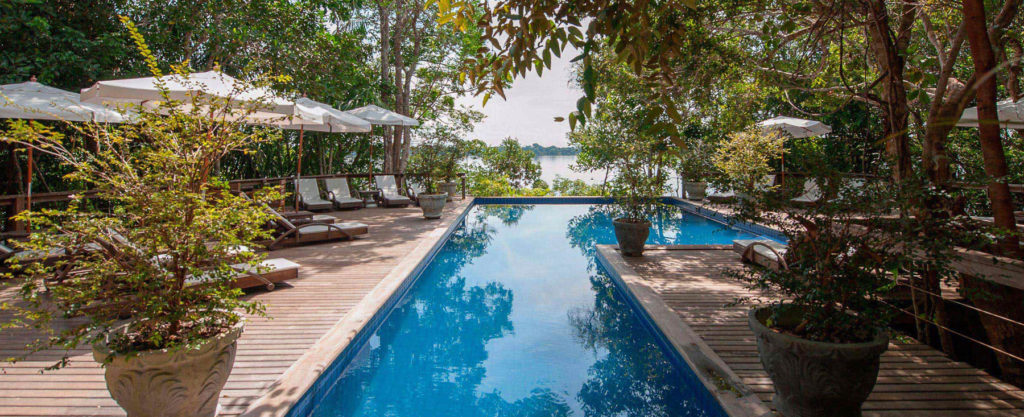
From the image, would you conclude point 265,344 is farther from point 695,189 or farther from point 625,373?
point 695,189

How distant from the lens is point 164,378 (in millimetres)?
2260

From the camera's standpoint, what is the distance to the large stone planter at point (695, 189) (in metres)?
13.4

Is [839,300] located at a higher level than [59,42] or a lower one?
lower

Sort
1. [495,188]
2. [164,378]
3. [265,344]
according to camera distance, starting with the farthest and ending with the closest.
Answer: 1. [495,188]
2. [265,344]
3. [164,378]

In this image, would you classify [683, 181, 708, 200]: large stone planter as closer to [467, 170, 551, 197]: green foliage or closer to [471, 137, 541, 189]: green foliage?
[467, 170, 551, 197]: green foliage

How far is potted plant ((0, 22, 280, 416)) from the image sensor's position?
7.34 feet

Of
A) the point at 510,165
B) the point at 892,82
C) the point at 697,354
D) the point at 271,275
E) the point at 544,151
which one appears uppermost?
the point at 544,151

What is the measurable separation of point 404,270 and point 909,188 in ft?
15.4

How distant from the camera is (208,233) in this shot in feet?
8.08

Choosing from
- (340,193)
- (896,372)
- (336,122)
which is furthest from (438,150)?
(896,372)

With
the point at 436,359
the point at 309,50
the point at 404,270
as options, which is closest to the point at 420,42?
the point at 309,50

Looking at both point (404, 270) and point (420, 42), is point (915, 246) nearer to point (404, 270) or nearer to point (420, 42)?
point (404, 270)

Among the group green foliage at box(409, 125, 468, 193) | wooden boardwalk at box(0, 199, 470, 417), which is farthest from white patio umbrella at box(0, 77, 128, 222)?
green foliage at box(409, 125, 468, 193)

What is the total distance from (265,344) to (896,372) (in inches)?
164
